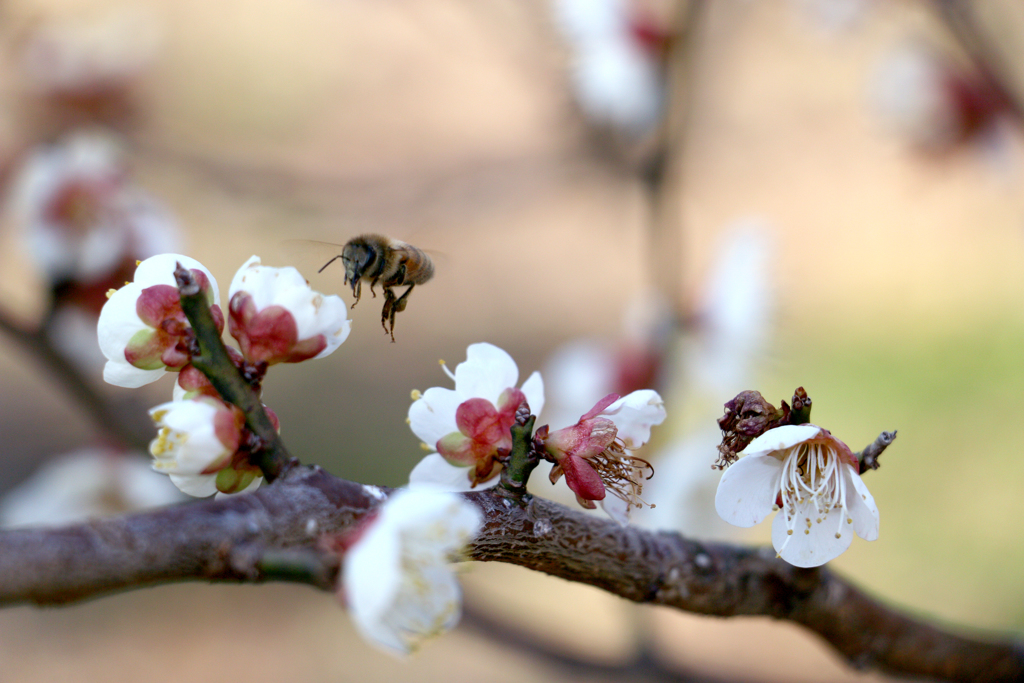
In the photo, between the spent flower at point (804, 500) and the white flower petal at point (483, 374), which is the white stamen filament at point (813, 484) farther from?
the white flower petal at point (483, 374)

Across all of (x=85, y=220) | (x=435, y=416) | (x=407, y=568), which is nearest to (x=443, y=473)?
(x=435, y=416)

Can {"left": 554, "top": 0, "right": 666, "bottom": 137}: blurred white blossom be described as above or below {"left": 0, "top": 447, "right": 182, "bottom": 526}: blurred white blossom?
above

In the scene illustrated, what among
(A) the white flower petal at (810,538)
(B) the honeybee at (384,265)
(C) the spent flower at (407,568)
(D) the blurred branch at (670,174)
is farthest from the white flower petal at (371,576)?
(D) the blurred branch at (670,174)

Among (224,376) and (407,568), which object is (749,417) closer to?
(407,568)

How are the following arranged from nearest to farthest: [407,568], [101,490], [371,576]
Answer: [371,576] < [407,568] < [101,490]

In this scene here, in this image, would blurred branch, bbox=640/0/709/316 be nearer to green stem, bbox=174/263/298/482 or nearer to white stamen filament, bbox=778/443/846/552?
white stamen filament, bbox=778/443/846/552

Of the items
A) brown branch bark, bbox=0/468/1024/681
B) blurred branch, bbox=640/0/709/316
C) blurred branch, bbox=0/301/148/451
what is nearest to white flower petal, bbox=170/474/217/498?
brown branch bark, bbox=0/468/1024/681

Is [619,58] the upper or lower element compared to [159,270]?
upper
